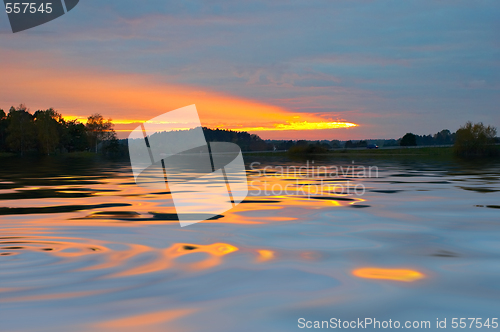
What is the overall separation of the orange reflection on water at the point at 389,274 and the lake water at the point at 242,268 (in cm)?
2

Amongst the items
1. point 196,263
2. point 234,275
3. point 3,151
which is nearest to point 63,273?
point 196,263

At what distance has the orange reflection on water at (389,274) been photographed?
18.1ft

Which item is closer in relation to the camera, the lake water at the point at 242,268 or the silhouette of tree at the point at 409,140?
the lake water at the point at 242,268

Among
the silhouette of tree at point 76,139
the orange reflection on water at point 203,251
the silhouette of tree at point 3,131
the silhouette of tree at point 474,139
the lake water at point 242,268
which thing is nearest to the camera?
the lake water at point 242,268

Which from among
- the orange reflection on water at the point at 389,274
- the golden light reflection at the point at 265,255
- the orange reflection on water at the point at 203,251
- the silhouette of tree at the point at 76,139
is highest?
the silhouette of tree at the point at 76,139

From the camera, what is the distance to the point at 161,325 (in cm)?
407

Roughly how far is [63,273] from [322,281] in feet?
→ 10.4

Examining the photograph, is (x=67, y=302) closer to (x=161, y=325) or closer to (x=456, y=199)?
(x=161, y=325)

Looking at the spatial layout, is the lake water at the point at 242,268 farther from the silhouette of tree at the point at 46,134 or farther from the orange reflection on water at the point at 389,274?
the silhouette of tree at the point at 46,134

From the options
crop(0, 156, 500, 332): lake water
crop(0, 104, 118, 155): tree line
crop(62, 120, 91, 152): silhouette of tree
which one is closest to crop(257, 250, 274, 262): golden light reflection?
crop(0, 156, 500, 332): lake water

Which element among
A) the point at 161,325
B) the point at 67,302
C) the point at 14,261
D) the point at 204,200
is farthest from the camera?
the point at 204,200

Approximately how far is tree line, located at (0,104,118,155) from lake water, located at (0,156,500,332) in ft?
402

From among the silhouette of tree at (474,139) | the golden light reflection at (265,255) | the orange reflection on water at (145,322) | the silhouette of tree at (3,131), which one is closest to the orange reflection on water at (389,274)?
the golden light reflection at (265,255)

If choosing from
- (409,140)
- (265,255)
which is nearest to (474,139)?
(409,140)
